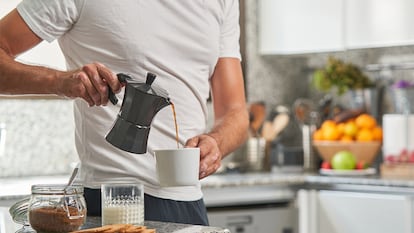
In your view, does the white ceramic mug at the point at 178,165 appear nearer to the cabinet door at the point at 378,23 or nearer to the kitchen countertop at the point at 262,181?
the kitchen countertop at the point at 262,181

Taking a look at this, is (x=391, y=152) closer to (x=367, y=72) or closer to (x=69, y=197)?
(x=367, y=72)

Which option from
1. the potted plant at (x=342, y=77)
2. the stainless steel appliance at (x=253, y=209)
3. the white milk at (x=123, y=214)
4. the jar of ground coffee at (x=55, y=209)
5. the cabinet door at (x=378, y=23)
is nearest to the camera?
the jar of ground coffee at (x=55, y=209)

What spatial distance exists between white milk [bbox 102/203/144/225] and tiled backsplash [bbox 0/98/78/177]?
201cm

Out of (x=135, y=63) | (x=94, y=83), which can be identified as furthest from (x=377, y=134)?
(x=94, y=83)

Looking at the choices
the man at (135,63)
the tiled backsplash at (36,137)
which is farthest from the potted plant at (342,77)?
the man at (135,63)

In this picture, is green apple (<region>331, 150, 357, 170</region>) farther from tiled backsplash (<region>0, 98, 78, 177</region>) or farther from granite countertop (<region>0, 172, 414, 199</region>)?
tiled backsplash (<region>0, 98, 78, 177</region>)

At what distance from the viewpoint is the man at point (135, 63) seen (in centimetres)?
191

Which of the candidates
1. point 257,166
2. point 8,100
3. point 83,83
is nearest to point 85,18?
point 83,83

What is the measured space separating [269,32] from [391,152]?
0.89m

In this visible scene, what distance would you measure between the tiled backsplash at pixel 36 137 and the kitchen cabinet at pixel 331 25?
1.11 meters

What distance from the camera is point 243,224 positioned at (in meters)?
3.59

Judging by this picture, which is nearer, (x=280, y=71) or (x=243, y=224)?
(x=243, y=224)

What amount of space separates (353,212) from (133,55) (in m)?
1.87

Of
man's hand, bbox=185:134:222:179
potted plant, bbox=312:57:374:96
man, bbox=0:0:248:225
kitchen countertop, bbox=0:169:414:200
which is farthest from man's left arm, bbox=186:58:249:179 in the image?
potted plant, bbox=312:57:374:96
